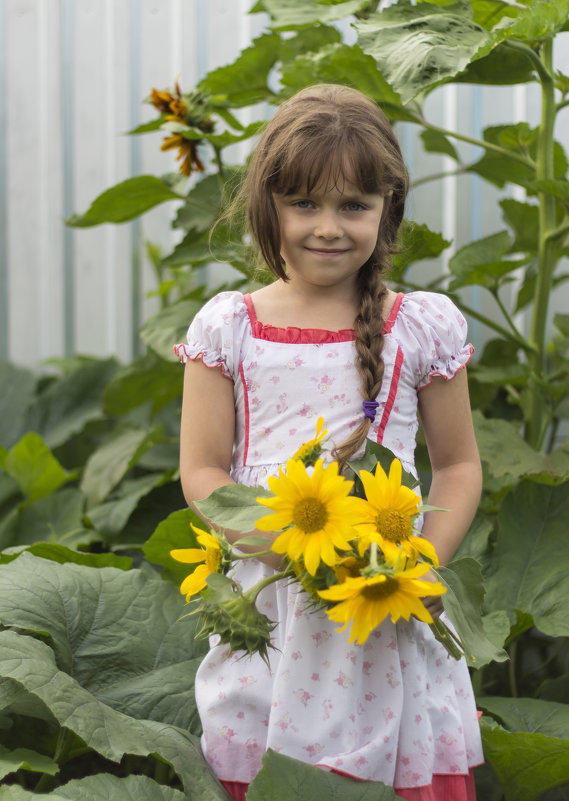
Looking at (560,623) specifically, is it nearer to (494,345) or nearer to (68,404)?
(494,345)

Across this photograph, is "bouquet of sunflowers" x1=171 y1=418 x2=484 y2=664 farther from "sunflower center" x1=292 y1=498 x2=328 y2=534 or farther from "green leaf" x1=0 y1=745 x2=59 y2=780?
"green leaf" x1=0 y1=745 x2=59 y2=780

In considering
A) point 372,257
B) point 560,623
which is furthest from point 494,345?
point 372,257

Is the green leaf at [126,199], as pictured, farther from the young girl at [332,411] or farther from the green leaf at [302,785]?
the green leaf at [302,785]

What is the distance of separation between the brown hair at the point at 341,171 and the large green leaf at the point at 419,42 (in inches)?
5.1

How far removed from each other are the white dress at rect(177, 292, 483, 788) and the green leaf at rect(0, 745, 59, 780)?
0.60 ft

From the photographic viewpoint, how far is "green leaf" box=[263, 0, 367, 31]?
166 centimetres

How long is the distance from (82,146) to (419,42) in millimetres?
1770

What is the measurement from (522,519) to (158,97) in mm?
1024

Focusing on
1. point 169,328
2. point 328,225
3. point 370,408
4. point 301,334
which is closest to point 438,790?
point 370,408

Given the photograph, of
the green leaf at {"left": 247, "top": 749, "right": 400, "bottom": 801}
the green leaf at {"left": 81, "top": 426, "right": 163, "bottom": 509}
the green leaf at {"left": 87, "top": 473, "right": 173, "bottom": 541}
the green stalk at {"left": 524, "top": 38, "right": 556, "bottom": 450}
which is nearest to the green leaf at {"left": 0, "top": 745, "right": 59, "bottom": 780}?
the green leaf at {"left": 247, "top": 749, "right": 400, "bottom": 801}

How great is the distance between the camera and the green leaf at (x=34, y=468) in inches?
79.7

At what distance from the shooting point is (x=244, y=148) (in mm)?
2639

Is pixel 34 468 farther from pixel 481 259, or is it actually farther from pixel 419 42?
pixel 419 42

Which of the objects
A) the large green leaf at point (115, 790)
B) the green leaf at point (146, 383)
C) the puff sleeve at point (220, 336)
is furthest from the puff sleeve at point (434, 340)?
the green leaf at point (146, 383)
